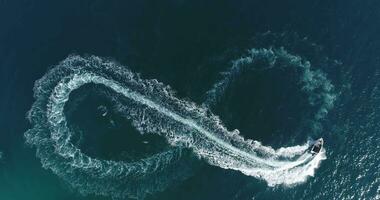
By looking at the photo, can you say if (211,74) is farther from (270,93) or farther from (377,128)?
(377,128)

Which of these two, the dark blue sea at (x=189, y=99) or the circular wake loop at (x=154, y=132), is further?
the circular wake loop at (x=154, y=132)

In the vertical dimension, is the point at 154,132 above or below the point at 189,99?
below

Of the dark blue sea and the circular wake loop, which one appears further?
the circular wake loop

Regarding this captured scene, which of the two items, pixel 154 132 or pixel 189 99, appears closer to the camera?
pixel 154 132

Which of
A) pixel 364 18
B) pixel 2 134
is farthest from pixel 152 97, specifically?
pixel 364 18
